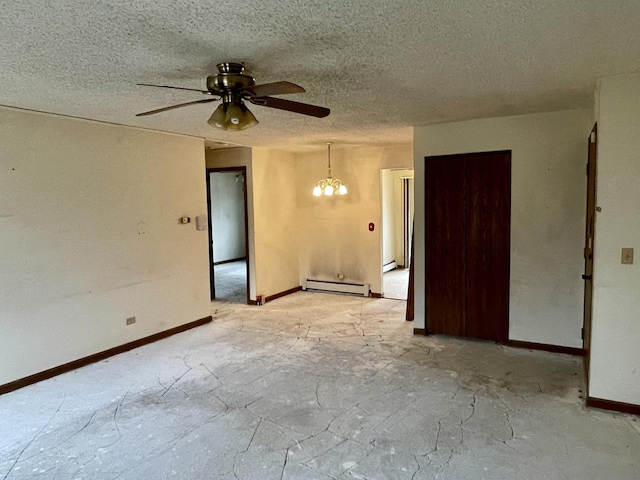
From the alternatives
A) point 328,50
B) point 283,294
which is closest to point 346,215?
point 283,294

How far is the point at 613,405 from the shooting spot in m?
2.91

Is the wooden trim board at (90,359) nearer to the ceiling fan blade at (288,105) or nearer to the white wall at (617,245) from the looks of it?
the ceiling fan blade at (288,105)

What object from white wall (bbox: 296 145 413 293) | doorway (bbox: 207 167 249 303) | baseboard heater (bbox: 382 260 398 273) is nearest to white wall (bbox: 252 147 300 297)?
white wall (bbox: 296 145 413 293)

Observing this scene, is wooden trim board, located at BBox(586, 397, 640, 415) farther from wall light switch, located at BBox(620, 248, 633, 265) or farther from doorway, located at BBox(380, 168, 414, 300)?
doorway, located at BBox(380, 168, 414, 300)

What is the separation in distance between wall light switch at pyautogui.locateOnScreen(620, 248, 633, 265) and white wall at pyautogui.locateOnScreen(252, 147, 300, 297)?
4305mm

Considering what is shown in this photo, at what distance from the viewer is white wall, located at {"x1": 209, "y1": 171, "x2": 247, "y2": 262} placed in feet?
33.1

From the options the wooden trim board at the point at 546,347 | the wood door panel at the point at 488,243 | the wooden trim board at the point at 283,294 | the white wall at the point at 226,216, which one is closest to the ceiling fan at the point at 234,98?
the wood door panel at the point at 488,243

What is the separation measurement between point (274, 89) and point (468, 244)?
112 inches

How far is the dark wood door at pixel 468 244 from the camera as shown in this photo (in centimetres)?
420

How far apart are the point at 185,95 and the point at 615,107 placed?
289 centimetres

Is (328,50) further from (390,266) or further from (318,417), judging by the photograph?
(390,266)

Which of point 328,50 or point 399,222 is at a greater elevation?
point 328,50

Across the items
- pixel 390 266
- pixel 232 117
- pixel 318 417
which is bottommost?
pixel 318 417

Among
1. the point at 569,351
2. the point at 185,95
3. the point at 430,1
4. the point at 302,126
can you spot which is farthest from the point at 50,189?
the point at 569,351
